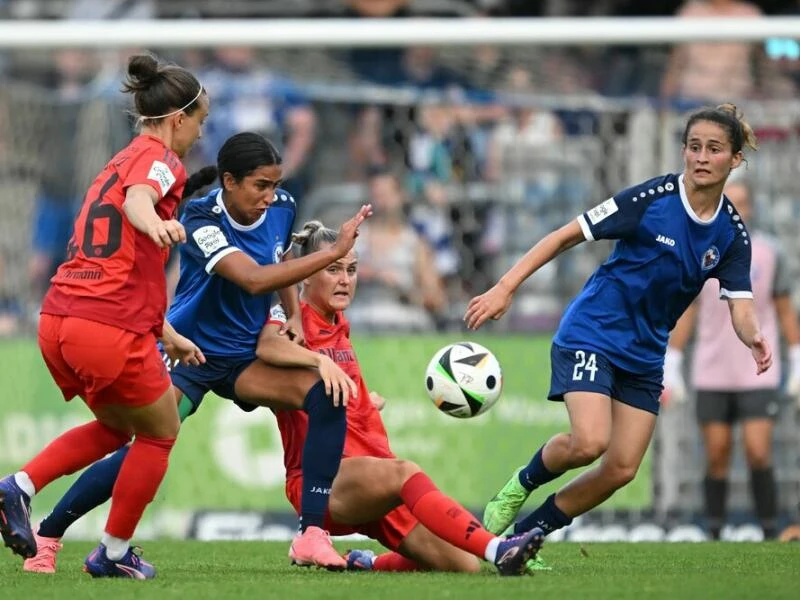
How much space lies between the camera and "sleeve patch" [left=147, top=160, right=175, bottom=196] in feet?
17.8

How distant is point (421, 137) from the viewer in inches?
411

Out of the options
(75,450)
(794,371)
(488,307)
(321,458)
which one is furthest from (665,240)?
(794,371)

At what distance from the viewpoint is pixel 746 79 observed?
1022cm

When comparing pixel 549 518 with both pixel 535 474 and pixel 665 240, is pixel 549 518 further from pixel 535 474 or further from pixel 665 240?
pixel 665 240

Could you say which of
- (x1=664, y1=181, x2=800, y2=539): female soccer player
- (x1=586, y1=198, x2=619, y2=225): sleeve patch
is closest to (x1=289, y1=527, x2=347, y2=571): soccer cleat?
(x1=586, y1=198, x2=619, y2=225): sleeve patch

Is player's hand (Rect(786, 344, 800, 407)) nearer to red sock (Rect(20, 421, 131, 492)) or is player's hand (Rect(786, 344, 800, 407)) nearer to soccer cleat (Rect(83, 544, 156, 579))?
red sock (Rect(20, 421, 131, 492))

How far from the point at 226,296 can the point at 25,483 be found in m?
1.17

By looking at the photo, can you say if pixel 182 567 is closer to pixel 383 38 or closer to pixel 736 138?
pixel 736 138

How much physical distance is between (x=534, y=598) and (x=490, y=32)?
5464 mm

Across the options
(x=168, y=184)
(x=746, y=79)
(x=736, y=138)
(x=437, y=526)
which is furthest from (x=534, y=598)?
(x=746, y=79)

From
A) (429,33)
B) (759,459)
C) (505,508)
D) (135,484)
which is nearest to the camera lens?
(135,484)

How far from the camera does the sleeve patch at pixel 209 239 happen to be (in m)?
6.01

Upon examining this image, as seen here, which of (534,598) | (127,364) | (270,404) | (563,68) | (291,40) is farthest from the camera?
(563,68)

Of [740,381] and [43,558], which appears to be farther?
[740,381]
